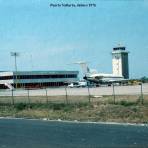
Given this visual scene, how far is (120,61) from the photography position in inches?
6727

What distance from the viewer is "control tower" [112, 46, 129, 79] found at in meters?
169

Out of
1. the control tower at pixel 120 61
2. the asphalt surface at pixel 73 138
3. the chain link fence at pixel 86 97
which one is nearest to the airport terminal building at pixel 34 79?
the control tower at pixel 120 61

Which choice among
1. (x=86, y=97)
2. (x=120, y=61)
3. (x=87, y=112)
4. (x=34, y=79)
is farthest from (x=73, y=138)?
(x=120, y=61)

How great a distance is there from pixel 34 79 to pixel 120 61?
37349mm

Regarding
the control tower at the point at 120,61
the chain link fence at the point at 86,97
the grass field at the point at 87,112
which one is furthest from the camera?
the control tower at the point at 120,61

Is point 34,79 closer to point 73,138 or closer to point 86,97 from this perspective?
point 86,97

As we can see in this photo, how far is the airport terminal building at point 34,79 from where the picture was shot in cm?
14312

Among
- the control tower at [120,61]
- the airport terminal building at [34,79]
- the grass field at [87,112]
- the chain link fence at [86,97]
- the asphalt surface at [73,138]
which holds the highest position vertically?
the control tower at [120,61]

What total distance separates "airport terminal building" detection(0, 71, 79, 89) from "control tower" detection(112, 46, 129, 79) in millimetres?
24115

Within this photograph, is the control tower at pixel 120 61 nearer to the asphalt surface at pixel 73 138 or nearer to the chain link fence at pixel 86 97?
the chain link fence at pixel 86 97

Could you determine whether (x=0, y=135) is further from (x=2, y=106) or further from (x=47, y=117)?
(x=2, y=106)

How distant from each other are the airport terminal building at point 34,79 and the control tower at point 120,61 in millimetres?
24115

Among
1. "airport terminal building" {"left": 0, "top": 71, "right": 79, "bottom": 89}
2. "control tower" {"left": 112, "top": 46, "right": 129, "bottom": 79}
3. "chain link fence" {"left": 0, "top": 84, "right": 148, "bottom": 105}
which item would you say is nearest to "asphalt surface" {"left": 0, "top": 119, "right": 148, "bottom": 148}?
"chain link fence" {"left": 0, "top": 84, "right": 148, "bottom": 105}

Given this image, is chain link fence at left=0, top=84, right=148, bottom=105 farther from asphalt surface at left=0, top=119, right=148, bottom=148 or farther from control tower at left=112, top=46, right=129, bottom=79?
control tower at left=112, top=46, right=129, bottom=79
